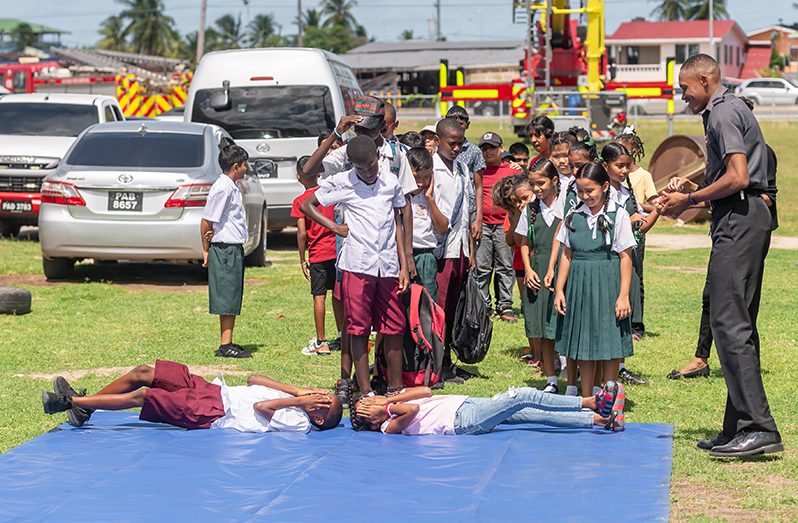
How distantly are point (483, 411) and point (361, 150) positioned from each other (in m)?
1.74

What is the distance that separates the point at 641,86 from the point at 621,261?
67.8 ft

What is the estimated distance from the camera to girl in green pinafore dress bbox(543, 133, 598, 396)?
27.0 feet

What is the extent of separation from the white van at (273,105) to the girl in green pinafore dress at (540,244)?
827cm

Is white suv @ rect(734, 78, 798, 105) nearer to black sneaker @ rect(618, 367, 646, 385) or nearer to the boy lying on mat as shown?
black sneaker @ rect(618, 367, 646, 385)

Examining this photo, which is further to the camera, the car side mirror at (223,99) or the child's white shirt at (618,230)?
the car side mirror at (223,99)

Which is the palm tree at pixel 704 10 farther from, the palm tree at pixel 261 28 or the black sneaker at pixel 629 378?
the black sneaker at pixel 629 378

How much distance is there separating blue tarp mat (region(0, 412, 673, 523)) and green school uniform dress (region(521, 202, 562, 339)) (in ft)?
5.35

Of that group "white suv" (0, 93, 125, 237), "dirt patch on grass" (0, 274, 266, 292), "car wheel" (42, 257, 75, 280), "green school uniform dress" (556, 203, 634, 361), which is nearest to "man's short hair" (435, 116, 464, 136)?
"green school uniform dress" (556, 203, 634, 361)

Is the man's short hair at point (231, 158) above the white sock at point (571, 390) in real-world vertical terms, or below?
above

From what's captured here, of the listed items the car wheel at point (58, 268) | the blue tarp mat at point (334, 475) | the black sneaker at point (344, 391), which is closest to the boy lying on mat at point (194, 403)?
the blue tarp mat at point (334, 475)

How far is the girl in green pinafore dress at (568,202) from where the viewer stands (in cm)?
824

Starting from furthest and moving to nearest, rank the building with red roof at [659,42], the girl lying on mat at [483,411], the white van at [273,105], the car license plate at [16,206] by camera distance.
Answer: the building with red roof at [659,42] < the car license plate at [16,206] < the white van at [273,105] < the girl lying on mat at [483,411]

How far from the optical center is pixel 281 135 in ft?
57.8

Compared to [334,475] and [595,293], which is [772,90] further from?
Result: [334,475]
